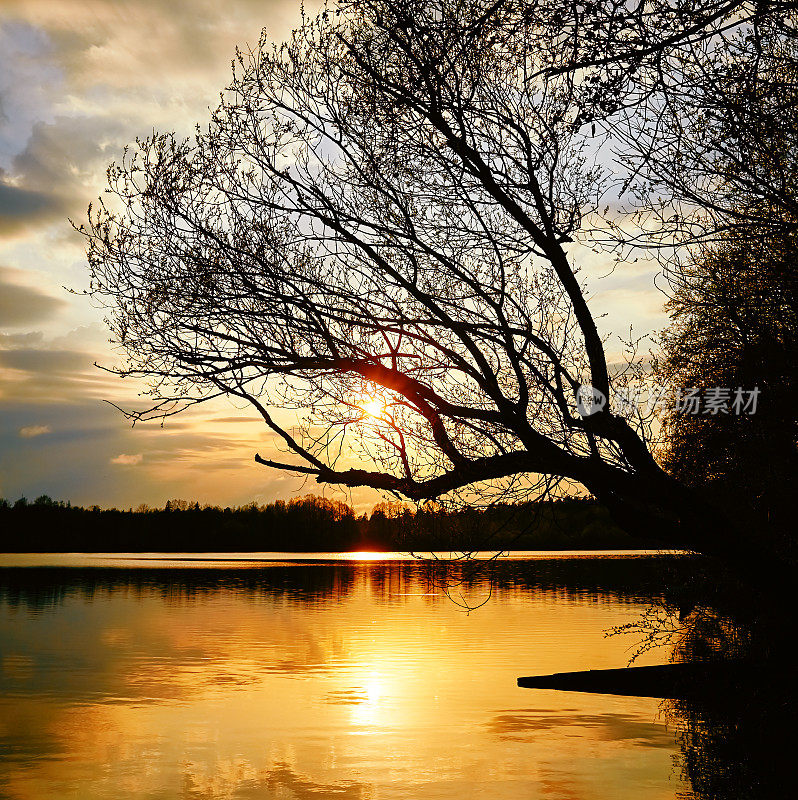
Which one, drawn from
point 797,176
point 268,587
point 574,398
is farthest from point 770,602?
point 268,587

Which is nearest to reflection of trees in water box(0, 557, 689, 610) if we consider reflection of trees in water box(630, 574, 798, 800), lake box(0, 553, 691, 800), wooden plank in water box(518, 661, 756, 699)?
lake box(0, 553, 691, 800)

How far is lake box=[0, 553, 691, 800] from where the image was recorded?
1446 cm

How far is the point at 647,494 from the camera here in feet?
30.1

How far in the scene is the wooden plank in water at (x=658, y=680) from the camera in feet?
52.6

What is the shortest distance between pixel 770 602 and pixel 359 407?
14.6ft

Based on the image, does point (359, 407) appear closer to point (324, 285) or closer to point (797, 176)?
point (324, 285)

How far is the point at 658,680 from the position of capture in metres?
19.5

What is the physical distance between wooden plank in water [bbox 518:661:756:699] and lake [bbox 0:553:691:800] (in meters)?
0.48

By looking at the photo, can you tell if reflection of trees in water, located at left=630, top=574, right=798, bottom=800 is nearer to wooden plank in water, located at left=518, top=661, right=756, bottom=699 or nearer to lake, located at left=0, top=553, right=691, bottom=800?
wooden plank in water, located at left=518, top=661, right=756, bottom=699

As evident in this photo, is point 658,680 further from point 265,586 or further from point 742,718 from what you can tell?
point 265,586

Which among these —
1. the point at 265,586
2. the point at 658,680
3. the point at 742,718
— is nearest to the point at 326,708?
the point at 658,680

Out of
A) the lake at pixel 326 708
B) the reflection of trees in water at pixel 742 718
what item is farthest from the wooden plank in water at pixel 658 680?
the lake at pixel 326 708

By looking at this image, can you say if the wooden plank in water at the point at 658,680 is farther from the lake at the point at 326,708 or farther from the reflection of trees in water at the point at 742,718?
the lake at the point at 326,708

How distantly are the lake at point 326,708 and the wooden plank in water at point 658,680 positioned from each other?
477 millimetres
